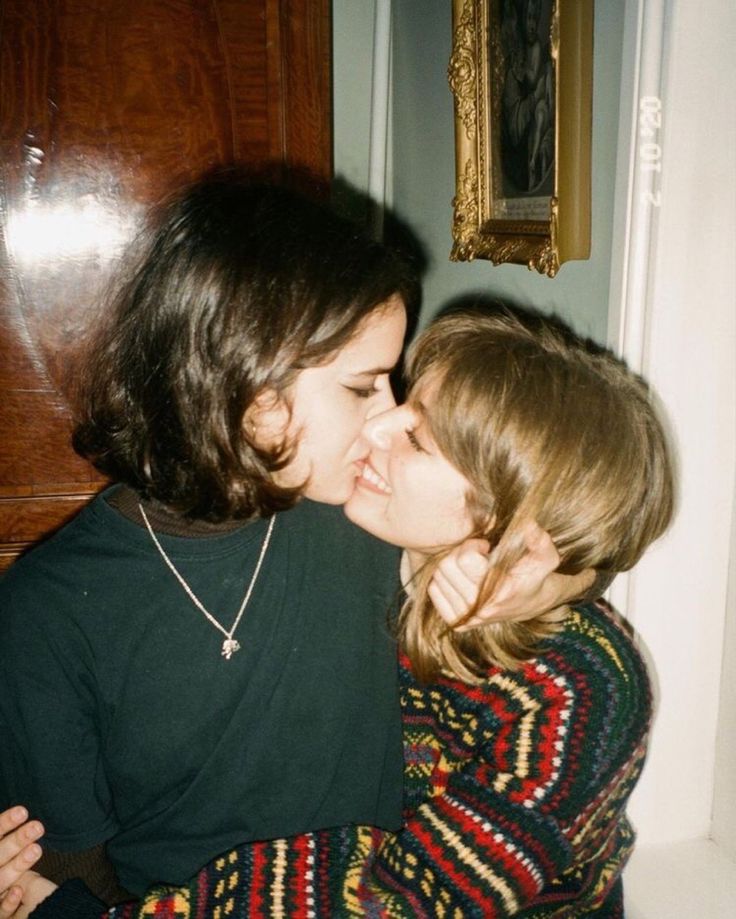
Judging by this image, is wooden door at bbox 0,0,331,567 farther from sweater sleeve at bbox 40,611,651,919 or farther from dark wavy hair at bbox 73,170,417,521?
sweater sleeve at bbox 40,611,651,919

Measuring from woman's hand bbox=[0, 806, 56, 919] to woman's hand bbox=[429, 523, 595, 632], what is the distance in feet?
1.80

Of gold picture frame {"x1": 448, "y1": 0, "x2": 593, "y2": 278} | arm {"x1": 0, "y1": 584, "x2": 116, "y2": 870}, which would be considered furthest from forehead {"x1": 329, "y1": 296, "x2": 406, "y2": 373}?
arm {"x1": 0, "y1": 584, "x2": 116, "y2": 870}

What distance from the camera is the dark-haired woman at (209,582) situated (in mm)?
933

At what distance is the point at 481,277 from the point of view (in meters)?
1.51

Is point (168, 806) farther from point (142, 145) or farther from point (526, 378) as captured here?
point (142, 145)

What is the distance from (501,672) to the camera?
3.05ft

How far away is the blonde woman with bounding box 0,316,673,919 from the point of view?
78 cm

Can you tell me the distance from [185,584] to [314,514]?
24 centimetres

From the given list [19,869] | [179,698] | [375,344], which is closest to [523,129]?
[375,344]

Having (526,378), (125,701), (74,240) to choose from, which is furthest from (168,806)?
(74,240)

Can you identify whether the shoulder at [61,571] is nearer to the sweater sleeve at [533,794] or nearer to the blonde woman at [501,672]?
the blonde woman at [501,672]

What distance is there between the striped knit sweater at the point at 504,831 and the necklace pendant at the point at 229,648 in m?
0.24

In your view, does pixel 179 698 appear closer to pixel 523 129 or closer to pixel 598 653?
pixel 598 653

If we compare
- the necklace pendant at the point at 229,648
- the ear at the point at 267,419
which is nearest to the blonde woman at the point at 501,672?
the ear at the point at 267,419
